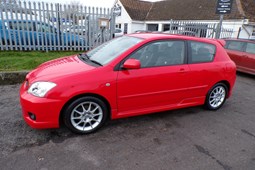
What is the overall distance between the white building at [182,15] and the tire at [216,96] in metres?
8.81

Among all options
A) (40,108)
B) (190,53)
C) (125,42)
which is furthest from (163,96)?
(40,108)

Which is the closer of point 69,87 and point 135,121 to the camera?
point 69,87

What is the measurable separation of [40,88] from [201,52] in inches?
119

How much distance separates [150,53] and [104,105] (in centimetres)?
119

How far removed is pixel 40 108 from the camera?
268 cm

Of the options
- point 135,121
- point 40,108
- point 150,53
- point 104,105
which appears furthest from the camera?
point 135,121

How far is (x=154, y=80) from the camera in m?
3.29

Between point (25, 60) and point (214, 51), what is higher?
point (214, 51)

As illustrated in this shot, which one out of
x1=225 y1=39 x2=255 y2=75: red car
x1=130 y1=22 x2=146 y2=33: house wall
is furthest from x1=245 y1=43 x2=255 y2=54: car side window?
x1=130 y1=22 x2=146 y2=33: house wall

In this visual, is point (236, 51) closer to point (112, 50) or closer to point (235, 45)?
point (235, 45)

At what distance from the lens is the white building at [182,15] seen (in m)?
15.9

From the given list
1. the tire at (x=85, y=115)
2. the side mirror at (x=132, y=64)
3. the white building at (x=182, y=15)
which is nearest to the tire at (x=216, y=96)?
the side mirror at (x=132, y=64)

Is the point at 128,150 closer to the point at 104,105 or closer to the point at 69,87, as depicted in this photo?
the point at 104,105

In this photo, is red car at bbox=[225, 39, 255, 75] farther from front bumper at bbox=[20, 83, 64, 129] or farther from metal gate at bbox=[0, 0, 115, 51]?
front bumper at bbox=[20, 83, 64, 129]
